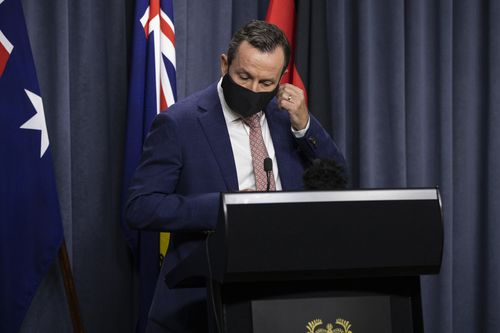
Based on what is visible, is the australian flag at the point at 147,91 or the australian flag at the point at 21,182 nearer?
the australian flag at the point at 21,182

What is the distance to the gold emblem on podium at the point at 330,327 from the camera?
1.40m

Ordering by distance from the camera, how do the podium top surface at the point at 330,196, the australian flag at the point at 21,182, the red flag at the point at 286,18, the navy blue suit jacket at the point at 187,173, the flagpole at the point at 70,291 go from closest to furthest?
the podium top surface at the point at 330,196 < the navy blue suit jacket at the point at 187,173 < the australian flag at the point at 21,182 < the flagpole at the point at 70,291 < the red flag at the point at 286,18

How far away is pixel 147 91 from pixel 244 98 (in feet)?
3.64

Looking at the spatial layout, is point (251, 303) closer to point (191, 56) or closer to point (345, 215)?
point (345, 215)

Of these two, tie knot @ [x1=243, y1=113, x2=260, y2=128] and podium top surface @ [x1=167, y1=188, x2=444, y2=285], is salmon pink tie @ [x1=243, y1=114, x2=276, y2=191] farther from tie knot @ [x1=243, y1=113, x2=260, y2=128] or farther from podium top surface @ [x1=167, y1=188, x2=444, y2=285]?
podium top surface @ [x1=167, y1=188, x2=444, y2=285]

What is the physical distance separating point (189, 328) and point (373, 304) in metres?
A: 0.56

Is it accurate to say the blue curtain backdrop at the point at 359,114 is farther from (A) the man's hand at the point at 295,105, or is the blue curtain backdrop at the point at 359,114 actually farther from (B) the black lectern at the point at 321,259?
(B) the black lectern at the point at 321,259

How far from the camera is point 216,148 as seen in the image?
190 cm

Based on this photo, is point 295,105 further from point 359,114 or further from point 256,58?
point 359,114

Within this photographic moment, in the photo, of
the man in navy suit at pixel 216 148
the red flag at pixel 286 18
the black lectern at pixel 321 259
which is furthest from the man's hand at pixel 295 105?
the red flag at pixel 286 18

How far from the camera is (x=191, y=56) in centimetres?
319

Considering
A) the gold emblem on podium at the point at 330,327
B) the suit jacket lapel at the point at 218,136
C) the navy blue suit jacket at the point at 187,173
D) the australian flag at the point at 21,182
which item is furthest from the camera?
the australian flag at the point at 21,182

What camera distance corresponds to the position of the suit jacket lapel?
1.87m

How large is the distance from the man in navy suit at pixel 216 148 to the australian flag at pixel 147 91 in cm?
96
